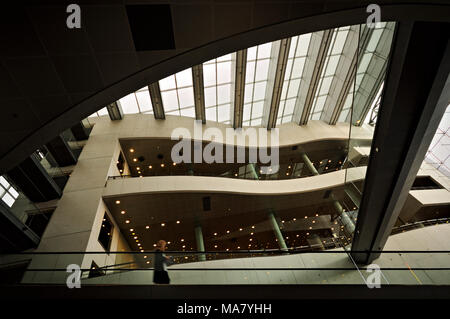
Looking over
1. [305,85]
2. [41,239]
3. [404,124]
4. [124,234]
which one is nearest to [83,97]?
[404,124]

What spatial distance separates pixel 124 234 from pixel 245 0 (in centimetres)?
1767

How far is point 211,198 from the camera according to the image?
17594 mm

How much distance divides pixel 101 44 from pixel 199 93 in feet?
44.8

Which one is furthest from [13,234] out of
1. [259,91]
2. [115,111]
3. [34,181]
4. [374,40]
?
[259,91]

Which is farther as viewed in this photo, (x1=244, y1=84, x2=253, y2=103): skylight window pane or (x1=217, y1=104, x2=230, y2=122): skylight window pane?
(x1=217, y1=104, x2=230, y2=122): skylight window pane

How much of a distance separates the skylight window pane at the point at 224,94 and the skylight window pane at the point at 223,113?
0.52 metres

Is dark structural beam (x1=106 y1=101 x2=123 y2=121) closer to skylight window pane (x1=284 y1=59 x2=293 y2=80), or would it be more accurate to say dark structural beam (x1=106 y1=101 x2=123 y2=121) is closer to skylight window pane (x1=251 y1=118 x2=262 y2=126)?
skylight window pane (x1=251 y1=118 x2=262 y2=126)

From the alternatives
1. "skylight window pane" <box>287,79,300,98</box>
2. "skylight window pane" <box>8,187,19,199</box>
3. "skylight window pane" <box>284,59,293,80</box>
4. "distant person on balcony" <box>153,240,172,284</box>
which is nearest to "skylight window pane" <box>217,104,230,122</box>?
"skylight window pane" <box>284,59,293,80</box>

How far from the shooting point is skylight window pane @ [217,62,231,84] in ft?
56.0

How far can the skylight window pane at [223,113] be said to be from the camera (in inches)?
806

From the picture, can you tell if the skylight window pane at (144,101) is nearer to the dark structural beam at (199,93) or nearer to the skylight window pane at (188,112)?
the skylight window pane at (188,112)

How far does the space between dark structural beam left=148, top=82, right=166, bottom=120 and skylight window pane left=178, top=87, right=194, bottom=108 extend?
149 centimetres

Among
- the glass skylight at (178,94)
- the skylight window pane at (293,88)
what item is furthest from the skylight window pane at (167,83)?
the skylight window pane at (293,88)

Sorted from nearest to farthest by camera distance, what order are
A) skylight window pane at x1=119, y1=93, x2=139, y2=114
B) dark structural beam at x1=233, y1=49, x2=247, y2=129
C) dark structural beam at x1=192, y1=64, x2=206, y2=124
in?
1. dark structural beam at x1=192, y1=64, x2=206, y2=124
2. dark structural beam at x1=233, y1=49, x2=247, y2=129
3. skylight window pane at x1=119, y1=93, x2=139, y2=114
